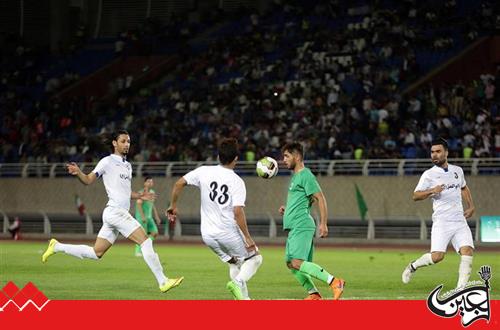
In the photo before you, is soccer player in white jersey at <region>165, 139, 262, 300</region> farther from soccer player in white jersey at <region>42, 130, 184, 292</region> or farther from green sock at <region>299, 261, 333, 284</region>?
soccer player in white jersey at <region>42, 130, 184, 292</region>

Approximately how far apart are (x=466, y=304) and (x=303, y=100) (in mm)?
31032

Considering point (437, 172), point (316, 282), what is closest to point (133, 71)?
point (316, 282)

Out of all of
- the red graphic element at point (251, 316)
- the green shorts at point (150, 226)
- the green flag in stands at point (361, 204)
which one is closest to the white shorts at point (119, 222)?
the red graphic element at point (251, 316)

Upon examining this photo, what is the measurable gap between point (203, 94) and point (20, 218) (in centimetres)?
830

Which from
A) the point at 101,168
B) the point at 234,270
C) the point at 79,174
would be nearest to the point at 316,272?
the point at 234,270

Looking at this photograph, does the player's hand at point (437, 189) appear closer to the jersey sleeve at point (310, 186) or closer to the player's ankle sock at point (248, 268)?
the jersey sleeve at point (310, 186)

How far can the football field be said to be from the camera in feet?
61.8

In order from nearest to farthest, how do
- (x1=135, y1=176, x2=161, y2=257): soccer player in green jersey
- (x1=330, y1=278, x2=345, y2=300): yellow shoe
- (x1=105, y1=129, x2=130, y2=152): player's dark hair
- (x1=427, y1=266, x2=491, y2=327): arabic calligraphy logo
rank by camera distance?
(x1=427, y1=266, x2=491, y2=327): arabic calligraphy logo → (x1=330, y1=278, x2=345, y2=300): yellow shoe → (x1=105, y1=129, x2=130, y2=152): player's dark hair → (x1=135, y1=176, x2=161, y2=257): soccer player in green jersey

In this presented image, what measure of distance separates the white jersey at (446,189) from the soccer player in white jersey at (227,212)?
353cm

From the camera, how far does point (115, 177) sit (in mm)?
18547

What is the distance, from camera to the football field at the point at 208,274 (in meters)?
18.8

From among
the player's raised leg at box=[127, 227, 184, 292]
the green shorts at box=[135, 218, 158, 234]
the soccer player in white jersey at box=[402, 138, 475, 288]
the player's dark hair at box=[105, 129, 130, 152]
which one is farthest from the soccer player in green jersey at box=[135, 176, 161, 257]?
the soccer player in white jersey at box=[402, 138, 475, 288]

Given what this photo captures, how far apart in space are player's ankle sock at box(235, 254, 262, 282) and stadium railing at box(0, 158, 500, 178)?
20.0m

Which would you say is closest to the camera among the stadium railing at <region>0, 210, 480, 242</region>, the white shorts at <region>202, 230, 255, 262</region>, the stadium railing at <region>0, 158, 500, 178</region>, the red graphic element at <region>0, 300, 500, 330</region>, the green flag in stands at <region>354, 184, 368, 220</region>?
the red graphic element at <region>0, 300, 500, 330</region>
